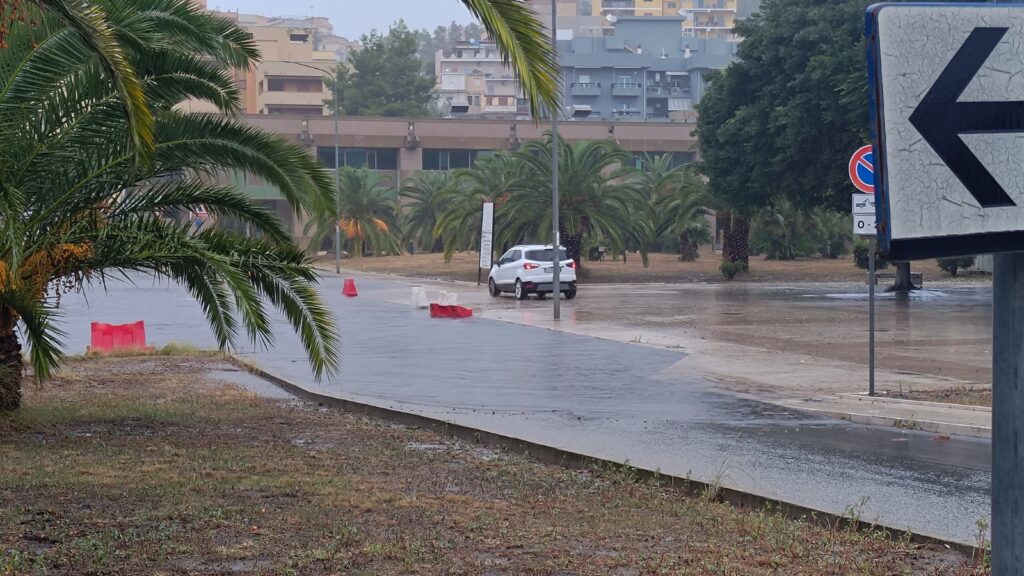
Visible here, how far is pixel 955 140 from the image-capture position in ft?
7.80

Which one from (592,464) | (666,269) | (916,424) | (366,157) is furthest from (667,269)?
(592,464)

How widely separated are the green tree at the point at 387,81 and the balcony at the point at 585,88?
1394 inches

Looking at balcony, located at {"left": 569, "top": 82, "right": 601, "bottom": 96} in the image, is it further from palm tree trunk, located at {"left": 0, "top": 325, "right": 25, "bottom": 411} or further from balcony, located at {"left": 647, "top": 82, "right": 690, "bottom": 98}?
palm tree trunk, located at {"left": 0, "top": 325, "right": 25, "bottom": 411}

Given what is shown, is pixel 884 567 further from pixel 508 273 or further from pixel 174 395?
pixel 508 273

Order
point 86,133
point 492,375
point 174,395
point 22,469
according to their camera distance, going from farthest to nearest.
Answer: point 492,375
point 174,395
point 86,133
point 22,469

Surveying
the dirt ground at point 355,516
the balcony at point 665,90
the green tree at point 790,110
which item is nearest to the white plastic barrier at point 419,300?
the green tree at point 790,110

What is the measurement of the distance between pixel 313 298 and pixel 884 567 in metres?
7.37

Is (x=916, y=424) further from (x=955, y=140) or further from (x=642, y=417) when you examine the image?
(x=955, y=140)

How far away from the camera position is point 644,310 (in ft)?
109

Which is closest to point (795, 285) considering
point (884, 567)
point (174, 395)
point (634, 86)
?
point (174, 395)

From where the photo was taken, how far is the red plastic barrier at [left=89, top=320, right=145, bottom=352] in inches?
908

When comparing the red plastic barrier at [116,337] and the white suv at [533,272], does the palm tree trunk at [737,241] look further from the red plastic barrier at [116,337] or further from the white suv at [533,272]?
the red plastic barrier at [116,337]

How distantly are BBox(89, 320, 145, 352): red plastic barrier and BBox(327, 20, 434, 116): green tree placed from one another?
98.2 metres

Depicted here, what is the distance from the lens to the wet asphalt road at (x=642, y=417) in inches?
376
